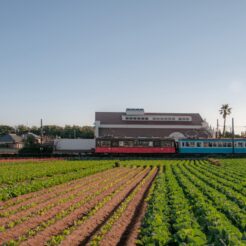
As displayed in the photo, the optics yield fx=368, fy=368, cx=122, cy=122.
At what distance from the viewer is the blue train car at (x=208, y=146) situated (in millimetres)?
57406

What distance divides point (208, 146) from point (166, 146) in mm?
6596

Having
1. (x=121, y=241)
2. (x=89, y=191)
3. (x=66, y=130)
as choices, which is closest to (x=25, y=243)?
(x=121, y=241)

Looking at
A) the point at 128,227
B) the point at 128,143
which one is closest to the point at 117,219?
the point at 128,227

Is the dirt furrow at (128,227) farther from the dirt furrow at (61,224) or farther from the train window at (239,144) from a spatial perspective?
the train window at (239,144)

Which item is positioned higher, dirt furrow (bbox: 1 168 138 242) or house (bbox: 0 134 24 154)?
house (bbox: 0 134 24 154)

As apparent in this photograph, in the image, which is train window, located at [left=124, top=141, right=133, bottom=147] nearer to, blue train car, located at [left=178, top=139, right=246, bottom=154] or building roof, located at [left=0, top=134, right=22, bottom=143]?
blue train car, located at [left=178, top=139, right=246, bottom=154]

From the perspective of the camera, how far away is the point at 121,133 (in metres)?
77.1

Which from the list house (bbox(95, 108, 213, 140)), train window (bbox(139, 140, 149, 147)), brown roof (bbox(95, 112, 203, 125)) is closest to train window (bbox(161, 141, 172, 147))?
train window (bbox(139, 140, 149, 147))

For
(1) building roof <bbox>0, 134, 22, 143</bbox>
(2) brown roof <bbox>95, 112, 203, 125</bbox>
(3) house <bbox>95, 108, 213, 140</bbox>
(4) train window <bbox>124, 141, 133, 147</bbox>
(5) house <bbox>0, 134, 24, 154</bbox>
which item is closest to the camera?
(4) train window <bbox>124, 141, 133, 147</bbox>

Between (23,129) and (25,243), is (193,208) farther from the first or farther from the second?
(23,129)

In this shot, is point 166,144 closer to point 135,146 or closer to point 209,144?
point 135,146

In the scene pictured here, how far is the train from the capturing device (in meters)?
57.4

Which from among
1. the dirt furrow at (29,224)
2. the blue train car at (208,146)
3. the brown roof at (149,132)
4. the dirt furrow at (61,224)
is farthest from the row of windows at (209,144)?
the dirt furrow at (29,224)

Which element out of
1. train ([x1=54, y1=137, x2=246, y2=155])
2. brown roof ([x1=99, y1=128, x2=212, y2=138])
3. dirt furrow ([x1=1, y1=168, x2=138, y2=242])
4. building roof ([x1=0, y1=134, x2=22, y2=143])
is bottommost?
dirt furrow ([x1=1, y1=168, x2=138, y2=242])
